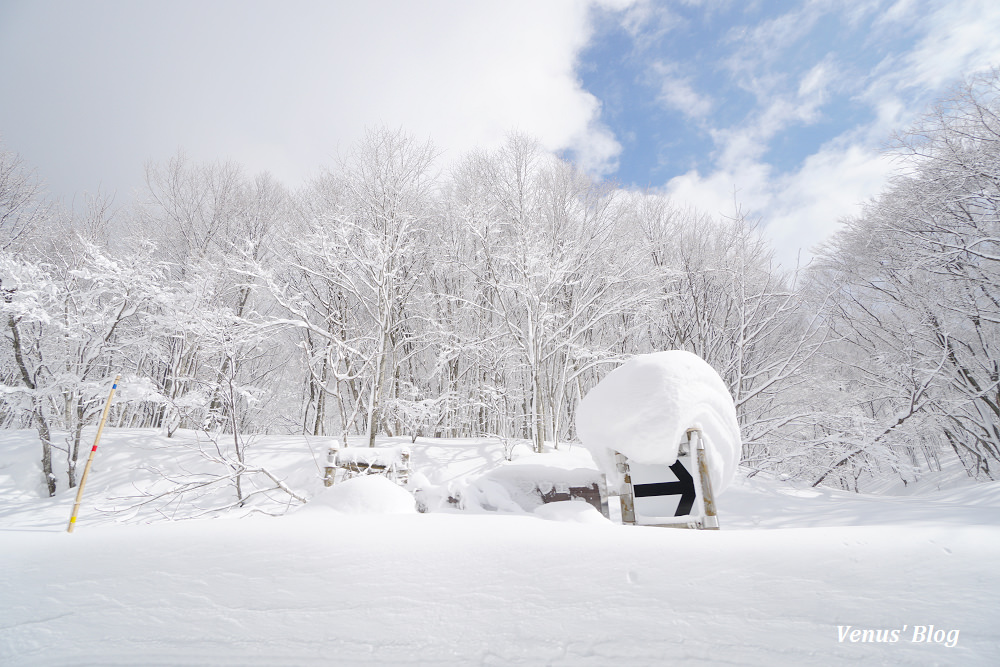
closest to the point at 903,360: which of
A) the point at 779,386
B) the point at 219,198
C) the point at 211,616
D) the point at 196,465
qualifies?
the point at 779,386

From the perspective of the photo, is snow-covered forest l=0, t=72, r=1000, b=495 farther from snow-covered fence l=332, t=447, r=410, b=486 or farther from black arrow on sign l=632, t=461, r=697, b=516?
black arrow on sign l=632, t=461, r=697, b=516

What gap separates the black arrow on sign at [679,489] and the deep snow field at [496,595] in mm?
1896

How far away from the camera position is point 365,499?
2955 mm

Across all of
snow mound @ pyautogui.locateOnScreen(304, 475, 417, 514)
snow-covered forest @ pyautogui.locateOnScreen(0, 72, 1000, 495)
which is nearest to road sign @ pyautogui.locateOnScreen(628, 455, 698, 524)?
snow mound @ pyautogui.locateOnScreen(304, 475, 417, 514)

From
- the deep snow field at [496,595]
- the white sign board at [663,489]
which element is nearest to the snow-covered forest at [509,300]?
the white sign board at [663,489]

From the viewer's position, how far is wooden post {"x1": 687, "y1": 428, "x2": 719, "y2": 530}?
3.60 m

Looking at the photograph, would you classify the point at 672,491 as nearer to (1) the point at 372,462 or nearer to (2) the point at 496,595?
(2) the point at 496,595

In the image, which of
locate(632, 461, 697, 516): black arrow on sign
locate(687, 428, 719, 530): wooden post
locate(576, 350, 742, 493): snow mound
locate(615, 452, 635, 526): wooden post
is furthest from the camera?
locate(632, 461, 697, 516): black arrow on sign

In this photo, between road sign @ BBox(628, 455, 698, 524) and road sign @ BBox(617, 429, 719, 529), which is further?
road sign @ BBox(628, 455, 698, 524)

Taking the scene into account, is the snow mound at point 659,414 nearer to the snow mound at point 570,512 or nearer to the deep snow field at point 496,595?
the snow mound at point 570,512

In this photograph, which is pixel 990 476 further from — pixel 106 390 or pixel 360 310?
pixel 106 390

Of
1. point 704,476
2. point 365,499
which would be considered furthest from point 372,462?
point 704,476

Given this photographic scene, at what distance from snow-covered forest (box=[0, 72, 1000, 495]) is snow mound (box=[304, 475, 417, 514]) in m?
6.92

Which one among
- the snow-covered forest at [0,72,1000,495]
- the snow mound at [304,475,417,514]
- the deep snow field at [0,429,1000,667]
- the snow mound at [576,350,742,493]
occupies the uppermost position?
the snow-covered forest at [0,72,1000,495]
